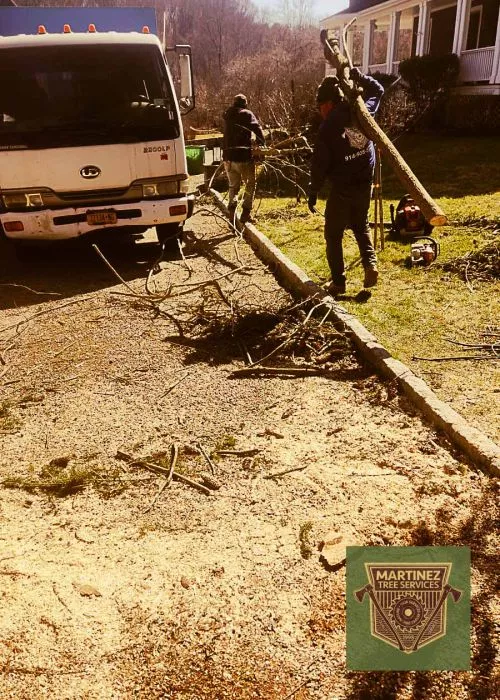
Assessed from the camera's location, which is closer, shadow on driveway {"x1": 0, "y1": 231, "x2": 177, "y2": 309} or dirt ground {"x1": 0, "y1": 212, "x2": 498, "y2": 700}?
dirt ground {"x1": 0, "y1": 212, "x2": 498, "y2": 700}

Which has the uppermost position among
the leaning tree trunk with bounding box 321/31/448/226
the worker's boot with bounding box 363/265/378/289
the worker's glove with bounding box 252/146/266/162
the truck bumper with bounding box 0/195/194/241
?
the leaning tree trunk with bounding box 321/31/448/226

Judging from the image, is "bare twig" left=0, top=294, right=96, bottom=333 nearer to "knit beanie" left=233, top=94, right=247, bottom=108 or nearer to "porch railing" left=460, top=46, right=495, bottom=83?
"knit beanie" left=233, top=94, right=247, bottom=108

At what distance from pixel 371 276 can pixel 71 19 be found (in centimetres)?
668

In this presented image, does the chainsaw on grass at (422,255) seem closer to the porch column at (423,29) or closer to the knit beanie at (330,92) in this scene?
the knit beanie at (330,92)

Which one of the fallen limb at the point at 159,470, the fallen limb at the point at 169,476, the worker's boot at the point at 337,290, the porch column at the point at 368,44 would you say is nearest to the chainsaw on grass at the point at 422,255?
the worker's boot at the point at 337,290

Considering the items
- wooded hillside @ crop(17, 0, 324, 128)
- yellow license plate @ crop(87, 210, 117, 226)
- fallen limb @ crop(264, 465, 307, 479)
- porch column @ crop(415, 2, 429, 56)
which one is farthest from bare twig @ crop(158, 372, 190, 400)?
porch column @ crop(415, 2, 429, 56)

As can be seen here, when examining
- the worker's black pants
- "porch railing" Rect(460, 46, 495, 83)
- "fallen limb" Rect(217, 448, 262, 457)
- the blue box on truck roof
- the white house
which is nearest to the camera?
"fallen limb" Rect(217, 448, 262, 457)

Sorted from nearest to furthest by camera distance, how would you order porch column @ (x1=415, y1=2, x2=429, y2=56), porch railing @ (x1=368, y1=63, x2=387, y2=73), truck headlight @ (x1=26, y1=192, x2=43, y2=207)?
truck headlight @ (x1=26, y1=192, x2=43, y2=207)
porch column @ (x1=415, y1=2, x2=429, y2=56)
porch railing @ (x1=368, y1=63, x2=387, y2=73)

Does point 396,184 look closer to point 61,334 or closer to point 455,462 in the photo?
point 61,334

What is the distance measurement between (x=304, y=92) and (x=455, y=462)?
19179 millimetres

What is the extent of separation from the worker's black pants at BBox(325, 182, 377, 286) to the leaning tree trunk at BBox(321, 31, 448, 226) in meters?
0.46

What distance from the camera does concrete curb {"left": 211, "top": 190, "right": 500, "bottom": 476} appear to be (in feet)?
11.4

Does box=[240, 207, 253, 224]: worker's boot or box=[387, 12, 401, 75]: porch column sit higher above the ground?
box=[387, 12, 401, 75]: porch column

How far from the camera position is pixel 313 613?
257cm
